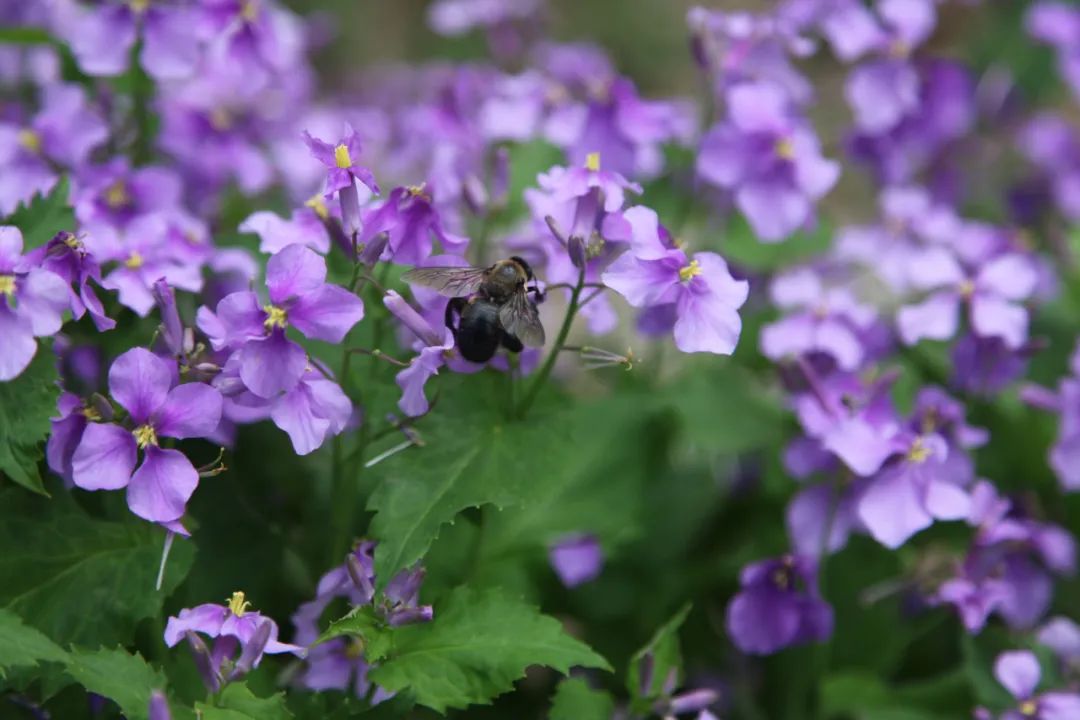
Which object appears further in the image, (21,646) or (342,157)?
(342,157)

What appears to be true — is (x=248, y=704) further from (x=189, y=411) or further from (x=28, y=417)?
(x=28, y=417)

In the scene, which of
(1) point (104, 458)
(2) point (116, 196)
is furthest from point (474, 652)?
(2) point (116, 196)

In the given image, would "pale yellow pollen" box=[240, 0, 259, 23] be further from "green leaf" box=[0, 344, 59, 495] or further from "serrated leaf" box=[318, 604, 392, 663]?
"serrated leaf" box=[318, 604, 392, 663]

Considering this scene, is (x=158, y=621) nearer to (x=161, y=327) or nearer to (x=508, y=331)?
(x=161, y=327)

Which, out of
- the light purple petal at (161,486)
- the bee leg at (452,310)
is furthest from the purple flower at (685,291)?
the light purple petal at (161,486)

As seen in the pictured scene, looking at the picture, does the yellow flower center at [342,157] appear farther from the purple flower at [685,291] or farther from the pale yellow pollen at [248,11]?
the pale yellow pollen at [248,11]

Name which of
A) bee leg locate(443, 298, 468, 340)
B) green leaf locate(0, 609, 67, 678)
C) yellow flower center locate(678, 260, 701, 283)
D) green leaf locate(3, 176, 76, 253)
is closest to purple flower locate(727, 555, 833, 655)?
yellow flower center locate(678, 260, 701, 283)
